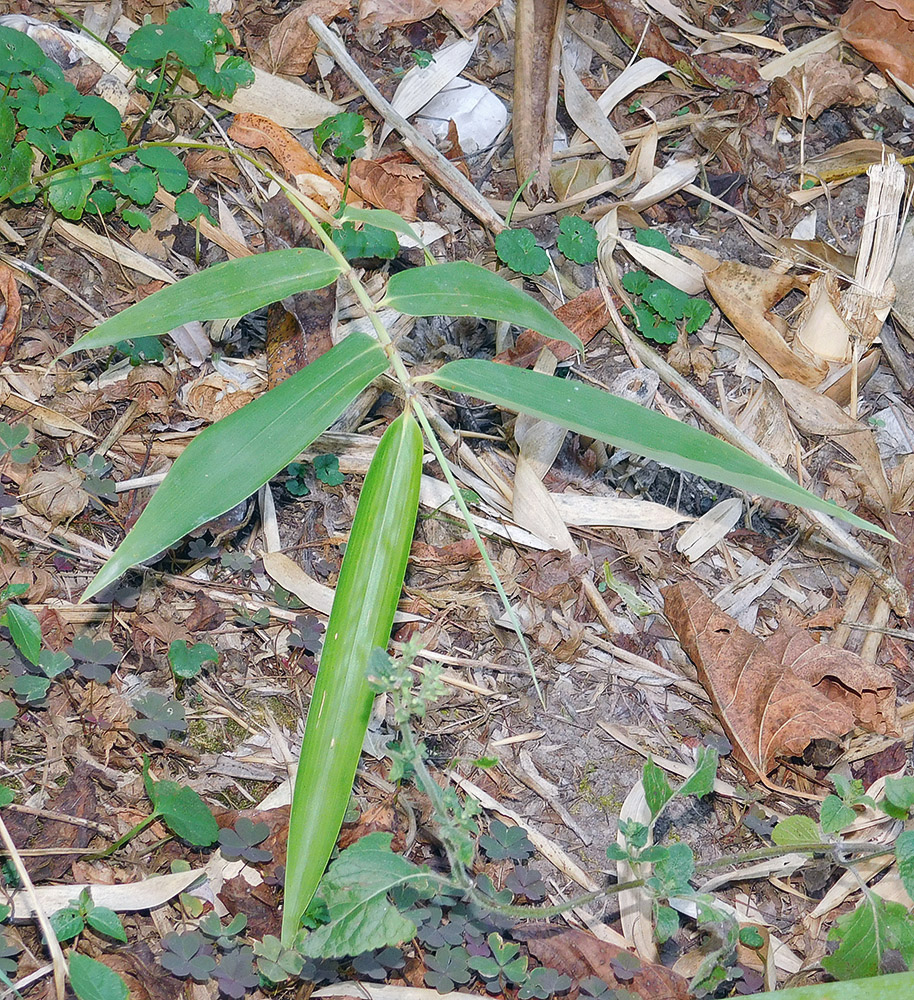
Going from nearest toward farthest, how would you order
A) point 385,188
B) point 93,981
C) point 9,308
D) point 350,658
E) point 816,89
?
point 93,981 → point 350,658 → point 9,308 → point 385,188 → point 816,89

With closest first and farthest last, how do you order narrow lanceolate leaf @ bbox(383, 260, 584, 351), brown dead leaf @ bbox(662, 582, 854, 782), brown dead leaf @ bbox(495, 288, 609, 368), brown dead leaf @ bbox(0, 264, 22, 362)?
narrow lanceolate leaf @ bbox(383, 260, 584, 351) < brown dead leaf @ bbox(662, 582, 854, 782) < brown dead leaf @ bbox(0, 264, 22, 362) < brown dead leaf @ bbox(495, 288, 609, 368)

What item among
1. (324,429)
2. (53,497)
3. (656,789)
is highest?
(324,429)

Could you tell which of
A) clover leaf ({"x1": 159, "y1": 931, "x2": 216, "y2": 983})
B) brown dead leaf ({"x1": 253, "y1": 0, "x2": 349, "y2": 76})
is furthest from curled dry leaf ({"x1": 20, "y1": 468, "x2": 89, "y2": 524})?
A: brown dead leaf ({"x1": 253, "y1": 0, "x2": 349, "y2": 76})

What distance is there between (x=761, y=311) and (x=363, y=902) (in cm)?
168

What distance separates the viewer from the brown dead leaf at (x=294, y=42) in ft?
8.07

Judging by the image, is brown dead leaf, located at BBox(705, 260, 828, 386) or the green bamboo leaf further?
brown dead leaf, located at BBox(705, 260, 828, 386)

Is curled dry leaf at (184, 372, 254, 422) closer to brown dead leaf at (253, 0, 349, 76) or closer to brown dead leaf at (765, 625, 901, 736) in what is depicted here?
brown dead leaf at (253, 0, 349, 76)

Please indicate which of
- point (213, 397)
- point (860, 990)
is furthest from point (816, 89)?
point (860, 990)

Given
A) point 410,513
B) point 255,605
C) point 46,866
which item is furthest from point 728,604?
point 46,866

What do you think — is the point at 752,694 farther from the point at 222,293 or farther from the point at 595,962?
the point at 222,293

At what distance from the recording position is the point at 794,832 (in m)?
1.50

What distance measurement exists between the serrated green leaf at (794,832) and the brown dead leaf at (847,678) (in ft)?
1.21

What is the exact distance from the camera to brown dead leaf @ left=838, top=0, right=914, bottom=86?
2.57 meters

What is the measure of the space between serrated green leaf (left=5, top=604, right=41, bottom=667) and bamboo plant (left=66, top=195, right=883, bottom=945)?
12.0 inches
